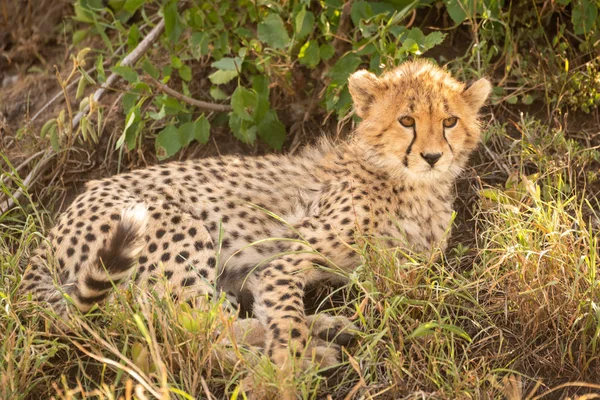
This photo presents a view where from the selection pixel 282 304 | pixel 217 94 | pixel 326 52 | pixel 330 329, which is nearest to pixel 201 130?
pixel 217 94

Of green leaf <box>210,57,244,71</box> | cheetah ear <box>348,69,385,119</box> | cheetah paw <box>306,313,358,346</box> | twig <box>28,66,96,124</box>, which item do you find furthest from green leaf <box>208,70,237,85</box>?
cheetah paw <box>306,313,358,346</box>

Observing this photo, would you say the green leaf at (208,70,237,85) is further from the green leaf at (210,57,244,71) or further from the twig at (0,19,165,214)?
the twig at (0,19,165,214)

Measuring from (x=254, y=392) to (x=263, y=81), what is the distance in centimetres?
164

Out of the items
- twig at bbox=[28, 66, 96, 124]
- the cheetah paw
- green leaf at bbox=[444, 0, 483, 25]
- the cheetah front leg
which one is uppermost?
green leaf at bbox=[444, 0, 483, 25]

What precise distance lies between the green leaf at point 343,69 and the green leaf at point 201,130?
0.57 meters

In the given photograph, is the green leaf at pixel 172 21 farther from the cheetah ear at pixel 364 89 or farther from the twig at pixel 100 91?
the cheetah ear at pixel 364 89

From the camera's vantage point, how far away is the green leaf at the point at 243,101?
347 cm

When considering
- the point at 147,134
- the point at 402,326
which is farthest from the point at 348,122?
the point at 402,326

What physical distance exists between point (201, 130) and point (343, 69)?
66 cm

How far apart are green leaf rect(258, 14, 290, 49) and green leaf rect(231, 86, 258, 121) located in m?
0.23

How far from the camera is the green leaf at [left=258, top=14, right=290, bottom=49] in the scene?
3.38m

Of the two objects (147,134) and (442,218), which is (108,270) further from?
(147,134)

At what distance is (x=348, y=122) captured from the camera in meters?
3.61

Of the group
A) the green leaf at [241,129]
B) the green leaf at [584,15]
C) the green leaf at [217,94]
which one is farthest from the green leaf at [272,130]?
the green leaf at [584,15]
